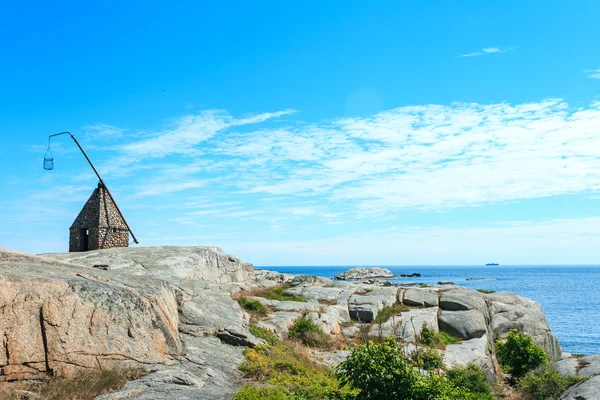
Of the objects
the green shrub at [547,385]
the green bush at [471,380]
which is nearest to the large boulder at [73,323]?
the green bush at [471,380]

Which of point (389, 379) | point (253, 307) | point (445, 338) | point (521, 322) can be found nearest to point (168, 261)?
point (253, 307)

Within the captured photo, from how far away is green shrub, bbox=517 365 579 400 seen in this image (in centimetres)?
2108

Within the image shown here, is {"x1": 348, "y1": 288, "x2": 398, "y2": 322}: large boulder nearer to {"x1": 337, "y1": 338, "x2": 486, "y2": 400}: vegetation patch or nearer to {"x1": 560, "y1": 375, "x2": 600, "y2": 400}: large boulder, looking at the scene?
{"x1": 560, "y1": 375, "x2": 600, "y2": 400}: large boulder

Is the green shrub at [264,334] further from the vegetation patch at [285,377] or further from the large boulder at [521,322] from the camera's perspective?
the large boulder at [521,322]

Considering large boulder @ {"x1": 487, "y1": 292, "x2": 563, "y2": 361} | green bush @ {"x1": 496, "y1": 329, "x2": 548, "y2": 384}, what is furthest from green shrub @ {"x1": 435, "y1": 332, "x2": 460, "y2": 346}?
large boulder @ {"x1": 487, "y1": 292, "x2": 563, "y2": 361}

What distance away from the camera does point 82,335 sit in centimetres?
1245

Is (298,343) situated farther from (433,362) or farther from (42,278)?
(42,278)

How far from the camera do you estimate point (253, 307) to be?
24875 millimetres

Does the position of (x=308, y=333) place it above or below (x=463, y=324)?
above

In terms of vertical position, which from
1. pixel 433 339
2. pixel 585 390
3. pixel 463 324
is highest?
pixel 463 324

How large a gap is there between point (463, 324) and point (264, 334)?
16350 millimetres

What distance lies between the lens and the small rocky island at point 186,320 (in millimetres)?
11773

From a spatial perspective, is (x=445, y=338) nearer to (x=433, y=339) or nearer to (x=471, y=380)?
(x=433, y=339)

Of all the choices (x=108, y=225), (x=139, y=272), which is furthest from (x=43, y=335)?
(x=108, y=225)
